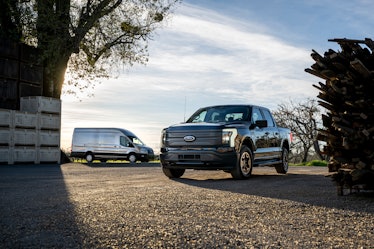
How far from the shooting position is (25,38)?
2545 centimetres

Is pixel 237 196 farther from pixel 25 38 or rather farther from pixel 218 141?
pixel 25 38

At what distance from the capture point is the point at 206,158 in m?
11.2

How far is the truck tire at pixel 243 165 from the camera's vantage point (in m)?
11.4

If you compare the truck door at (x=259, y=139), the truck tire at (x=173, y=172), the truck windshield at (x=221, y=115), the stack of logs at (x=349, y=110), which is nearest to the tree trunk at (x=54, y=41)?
the truck windshield at (x=221, y=115)

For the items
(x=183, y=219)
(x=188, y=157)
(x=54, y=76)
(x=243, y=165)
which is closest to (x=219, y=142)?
(x=188, y=157)

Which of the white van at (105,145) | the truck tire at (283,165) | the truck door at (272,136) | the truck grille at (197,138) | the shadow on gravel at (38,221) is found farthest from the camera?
the white van at (105,145)

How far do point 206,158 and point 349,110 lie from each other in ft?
13.4

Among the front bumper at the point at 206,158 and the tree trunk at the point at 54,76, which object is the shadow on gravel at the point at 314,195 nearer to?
the front bumper at the point at 206,158

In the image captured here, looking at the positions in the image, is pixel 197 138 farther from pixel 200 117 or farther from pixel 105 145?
pixel 105 145

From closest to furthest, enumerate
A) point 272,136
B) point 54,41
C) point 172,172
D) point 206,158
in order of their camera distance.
Result: point 206,158 < point 172,172 < point 272,136 < point 54,41

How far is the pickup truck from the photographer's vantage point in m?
11.2

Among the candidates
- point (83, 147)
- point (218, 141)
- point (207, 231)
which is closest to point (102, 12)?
point (83, 147)

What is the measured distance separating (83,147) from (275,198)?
2311 cm

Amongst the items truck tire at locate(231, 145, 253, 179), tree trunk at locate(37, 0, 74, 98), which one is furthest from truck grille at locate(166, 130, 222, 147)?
tree trunk at locate(37, 0, 74, 98)
